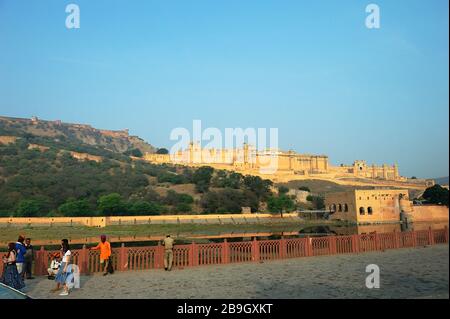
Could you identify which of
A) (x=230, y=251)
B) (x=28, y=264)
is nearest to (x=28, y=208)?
(x=28, y=264)

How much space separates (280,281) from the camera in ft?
32.0

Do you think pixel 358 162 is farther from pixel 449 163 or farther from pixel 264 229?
pixel 449 163

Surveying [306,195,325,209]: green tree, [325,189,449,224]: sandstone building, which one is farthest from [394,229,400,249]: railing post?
[306,195,325,209]: green tree

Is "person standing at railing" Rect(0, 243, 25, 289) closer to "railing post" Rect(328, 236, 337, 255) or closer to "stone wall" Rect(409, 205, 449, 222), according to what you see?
"railing post" Rect(328, 236, 337, 255)

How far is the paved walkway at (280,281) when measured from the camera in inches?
326

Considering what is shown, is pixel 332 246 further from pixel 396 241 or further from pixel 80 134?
pixel 80 134

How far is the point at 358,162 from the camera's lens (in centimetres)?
11869

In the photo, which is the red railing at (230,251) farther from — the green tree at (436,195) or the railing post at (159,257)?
the green tree at (436,195)

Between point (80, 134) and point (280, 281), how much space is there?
16102cm

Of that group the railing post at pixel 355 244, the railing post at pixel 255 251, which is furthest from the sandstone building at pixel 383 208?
the railing post at pixel 255 251

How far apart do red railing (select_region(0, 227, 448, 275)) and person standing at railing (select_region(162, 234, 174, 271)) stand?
1.11ft

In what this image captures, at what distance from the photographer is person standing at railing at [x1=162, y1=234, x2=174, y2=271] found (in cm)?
1176

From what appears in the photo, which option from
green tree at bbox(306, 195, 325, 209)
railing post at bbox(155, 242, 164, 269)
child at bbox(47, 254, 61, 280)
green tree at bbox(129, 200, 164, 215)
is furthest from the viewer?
green tree at bbox(306, 195, 325, 209)

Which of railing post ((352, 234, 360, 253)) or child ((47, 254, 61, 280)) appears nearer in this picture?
child ((47, 254, 61, 280))
